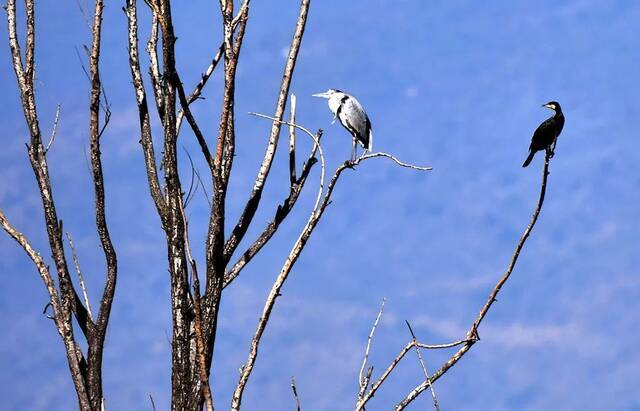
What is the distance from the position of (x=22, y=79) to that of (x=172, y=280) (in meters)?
2.50

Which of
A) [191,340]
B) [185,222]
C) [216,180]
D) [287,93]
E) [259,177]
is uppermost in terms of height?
[287,93]

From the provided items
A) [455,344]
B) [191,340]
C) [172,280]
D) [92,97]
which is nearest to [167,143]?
[172,280]

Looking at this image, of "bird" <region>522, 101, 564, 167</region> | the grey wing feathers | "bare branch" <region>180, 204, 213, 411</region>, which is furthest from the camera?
the grey wing feathers

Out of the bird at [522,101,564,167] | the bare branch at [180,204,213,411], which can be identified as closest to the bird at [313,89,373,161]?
the bird at [522,101,564,167]

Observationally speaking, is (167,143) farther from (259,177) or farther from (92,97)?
(92,97)

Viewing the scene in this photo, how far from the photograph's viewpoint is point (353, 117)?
31.8 ft

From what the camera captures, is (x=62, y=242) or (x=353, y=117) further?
(x=353, y=117)

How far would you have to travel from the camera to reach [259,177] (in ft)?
16.8

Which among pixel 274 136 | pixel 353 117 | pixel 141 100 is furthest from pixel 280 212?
pixel 353 117

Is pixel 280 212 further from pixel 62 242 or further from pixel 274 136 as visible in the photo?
pixel 62 242

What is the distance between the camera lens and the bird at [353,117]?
970cm

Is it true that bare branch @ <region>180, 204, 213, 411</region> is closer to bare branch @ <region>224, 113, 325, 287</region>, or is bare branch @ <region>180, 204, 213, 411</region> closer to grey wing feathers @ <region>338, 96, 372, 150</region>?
bare branch @ <region>224, 113, 325, 287</region>

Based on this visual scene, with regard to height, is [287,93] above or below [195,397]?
above

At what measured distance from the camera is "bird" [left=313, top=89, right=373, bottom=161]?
970 centimetres
